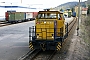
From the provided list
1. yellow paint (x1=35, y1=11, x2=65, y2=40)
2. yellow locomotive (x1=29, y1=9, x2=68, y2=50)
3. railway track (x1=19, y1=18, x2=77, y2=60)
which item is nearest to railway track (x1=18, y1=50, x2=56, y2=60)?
railway track (x1=19, y1=18, x2=77, y2=60)

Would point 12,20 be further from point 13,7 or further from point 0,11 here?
point 13,7

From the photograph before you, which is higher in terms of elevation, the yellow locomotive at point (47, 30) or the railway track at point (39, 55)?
the yellow locomotive at point (47, 30)

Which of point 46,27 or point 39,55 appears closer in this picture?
point 39,55

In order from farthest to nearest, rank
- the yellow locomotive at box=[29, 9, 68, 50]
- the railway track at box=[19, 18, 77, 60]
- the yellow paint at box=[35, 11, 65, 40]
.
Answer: the yellow paint at box=[35, 11, 65, 40] < the yellow locomotive at box=[29, 9, 68, 50] < the railway track at box=[19, 18, 77, 60]

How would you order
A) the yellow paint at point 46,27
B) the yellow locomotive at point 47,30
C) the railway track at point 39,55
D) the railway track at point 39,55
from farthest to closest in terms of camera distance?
the yellow paint at point 46,27, the yellow locomotive at point 47,30, the railway track at point 39,55, the railway track at point 39,55

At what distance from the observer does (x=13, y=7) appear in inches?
2372

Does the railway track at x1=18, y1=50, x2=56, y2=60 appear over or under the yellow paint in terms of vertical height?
under

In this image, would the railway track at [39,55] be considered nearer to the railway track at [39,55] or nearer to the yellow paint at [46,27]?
the railway track at [39,55]

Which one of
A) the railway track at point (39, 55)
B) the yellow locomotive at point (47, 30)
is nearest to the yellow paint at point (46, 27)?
the yellow locomotive at point (47, 30)

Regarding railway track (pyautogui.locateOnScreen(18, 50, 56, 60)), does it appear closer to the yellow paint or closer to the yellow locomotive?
the yellow locomotive

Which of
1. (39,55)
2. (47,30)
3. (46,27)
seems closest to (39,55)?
(39,55)

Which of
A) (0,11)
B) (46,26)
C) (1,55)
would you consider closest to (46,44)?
(46,26)

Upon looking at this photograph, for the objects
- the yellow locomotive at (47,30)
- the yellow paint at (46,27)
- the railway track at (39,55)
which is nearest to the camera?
the railway track at (39,55)

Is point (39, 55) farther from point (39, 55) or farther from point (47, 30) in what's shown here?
point (47, 30)
